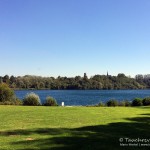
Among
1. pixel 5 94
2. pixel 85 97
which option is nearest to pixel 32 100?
pixel 5 94

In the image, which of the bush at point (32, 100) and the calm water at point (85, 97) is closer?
the bush at point (32, 100)

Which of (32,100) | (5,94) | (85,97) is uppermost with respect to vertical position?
(5,94)

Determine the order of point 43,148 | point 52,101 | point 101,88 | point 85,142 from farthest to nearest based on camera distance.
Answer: point 101,88, point 52,101, point 85,142, point 43,148

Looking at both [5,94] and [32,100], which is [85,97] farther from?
[32,100]

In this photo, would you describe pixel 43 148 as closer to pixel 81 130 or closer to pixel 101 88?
pixel 81 130

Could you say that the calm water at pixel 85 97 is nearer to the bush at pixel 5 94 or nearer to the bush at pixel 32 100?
the bush at pixel 5 94

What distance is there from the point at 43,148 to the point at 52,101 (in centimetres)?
3504

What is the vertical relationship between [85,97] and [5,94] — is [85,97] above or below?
below

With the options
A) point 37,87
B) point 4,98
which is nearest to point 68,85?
point 37,87

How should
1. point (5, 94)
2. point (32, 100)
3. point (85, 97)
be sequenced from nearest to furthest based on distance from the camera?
point (32, 100), point (5, 94), point (85, 97)

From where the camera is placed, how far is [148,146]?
1124 centimetres

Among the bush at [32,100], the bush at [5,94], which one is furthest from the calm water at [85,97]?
the bush at [32,100]

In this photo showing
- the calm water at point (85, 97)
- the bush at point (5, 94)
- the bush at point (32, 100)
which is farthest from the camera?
the calm water at point (85, 97)

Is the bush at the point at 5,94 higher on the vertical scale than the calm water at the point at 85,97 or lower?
higher
